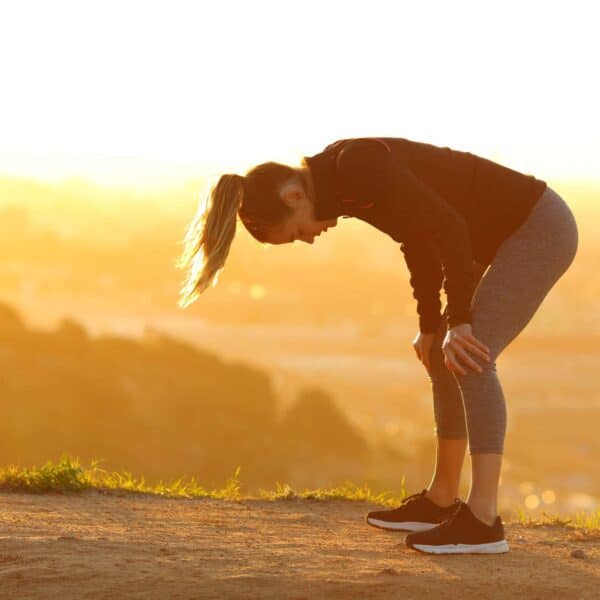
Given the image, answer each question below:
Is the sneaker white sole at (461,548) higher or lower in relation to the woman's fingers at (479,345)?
lower

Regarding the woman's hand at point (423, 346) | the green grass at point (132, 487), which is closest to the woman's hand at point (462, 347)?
the woman's hand at point (423, 346)

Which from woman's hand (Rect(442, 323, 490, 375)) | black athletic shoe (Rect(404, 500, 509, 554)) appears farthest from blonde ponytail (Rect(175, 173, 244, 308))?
black athletic shoe (Rect(404, 500, 509, 554))

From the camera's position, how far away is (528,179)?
16.5 ft

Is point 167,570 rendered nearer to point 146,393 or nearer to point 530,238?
point 530,238

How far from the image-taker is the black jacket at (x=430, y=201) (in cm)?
460

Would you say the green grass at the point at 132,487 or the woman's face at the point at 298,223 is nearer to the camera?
the woman's face at the point at 298,223

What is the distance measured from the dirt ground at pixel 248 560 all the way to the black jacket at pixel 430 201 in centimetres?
105

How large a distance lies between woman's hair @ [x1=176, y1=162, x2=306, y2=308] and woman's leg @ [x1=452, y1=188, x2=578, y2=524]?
946 mm

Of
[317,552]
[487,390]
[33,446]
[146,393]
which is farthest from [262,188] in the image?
[146,393]

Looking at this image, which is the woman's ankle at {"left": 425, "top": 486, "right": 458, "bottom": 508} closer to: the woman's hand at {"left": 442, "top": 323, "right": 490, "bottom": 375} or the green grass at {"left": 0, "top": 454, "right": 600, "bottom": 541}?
the woman's hand at {"left": 442, "top": 323, "right": 490, "bottom": 375}

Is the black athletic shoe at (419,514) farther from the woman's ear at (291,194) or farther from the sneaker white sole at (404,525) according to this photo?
the woman's ear at (291,194)

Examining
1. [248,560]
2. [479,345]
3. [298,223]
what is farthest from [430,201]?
[248,560]

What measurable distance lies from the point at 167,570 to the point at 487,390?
150 cm

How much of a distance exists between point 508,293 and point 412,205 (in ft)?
2.03
